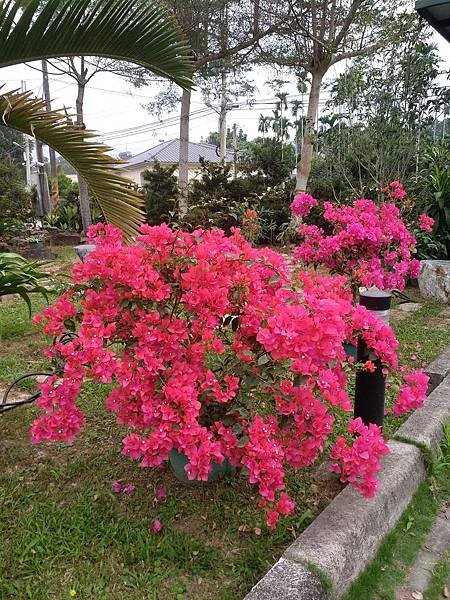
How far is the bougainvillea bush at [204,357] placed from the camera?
61.2 inches

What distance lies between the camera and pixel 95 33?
2.80 m

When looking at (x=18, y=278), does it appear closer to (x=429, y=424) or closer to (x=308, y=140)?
(x=429, y=424)

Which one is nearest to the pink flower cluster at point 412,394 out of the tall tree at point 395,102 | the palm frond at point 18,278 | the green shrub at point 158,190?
the palm frond at point 18,278

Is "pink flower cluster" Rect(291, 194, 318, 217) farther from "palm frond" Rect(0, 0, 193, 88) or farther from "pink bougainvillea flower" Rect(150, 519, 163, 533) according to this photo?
"pink bougainvillea flower" Rect(150, 519, 163, 533)

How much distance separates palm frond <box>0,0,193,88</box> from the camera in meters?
2.56

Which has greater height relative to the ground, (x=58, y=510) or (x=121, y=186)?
(x=121, y=186)

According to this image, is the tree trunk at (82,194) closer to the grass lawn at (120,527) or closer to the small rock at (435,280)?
the small rock at (435,280)

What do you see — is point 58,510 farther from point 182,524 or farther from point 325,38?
point 325,38

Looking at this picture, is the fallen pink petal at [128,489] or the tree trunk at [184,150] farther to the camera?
the tree trunk at [184,150]

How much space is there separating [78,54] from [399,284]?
276cm

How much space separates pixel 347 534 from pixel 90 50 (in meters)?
2.74

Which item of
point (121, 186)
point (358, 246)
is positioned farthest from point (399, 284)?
point (121, 186)

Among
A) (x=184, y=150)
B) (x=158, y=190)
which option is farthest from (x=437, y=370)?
(x=158, y=190)

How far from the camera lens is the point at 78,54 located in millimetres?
2871
